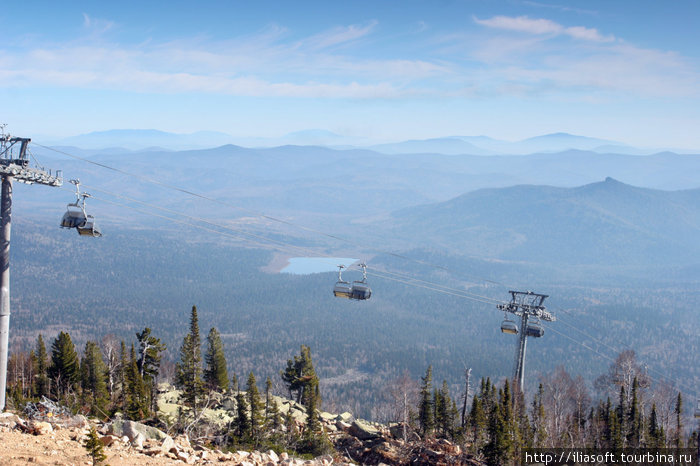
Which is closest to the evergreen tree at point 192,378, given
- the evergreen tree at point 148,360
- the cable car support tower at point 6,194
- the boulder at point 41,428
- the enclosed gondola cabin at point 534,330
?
the evergreen tree at point 148,360

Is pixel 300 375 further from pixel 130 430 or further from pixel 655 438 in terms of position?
pixel 130 430

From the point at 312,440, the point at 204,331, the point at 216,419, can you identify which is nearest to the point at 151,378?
the point at 216,419

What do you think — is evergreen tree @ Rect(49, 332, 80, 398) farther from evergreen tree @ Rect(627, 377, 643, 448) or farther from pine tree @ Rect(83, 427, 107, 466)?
evergreen tree @ Rect(627, 377, 643, 448)

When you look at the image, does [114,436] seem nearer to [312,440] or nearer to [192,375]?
[312,440]

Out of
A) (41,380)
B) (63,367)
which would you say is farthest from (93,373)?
(41,380)

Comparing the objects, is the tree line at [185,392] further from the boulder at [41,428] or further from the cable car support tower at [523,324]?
the cable car support tower at [523,324]

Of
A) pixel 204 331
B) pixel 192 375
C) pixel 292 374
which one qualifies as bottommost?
pixel 204 331

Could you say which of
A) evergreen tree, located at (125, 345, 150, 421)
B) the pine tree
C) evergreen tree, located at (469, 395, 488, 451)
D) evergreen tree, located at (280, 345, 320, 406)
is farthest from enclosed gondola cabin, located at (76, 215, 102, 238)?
evergreen tree, located at (280, 345, 320, 406)

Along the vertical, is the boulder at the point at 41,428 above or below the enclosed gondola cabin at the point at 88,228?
below

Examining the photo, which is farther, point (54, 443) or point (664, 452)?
point (664, 452)
